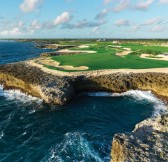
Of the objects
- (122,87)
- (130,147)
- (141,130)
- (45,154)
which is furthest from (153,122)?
(122,87)

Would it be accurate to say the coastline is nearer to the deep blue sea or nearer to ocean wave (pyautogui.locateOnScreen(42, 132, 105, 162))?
the deep blue sea

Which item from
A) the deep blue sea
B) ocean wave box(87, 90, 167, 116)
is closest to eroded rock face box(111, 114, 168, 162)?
the deep blue sea

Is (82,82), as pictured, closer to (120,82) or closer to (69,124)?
(120,82)

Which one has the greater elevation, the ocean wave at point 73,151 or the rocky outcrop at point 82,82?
the rocky outcrop at point 82,82

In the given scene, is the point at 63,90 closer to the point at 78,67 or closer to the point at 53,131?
the point at 53,131

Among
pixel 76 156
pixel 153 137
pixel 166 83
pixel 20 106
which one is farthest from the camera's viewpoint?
pixel 166 83

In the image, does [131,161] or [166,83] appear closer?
[131,161]

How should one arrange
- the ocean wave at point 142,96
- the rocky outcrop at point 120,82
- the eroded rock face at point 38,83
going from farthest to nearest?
the rocky outcrop at point 120,82
the eroded rock face at point 38,83
the ocean wave at point 142,96

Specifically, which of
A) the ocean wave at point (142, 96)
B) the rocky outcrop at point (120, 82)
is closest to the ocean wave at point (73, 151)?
the ocean wave at point (142, 96)

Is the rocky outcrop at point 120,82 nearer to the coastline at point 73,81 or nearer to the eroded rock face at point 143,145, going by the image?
the coastline at point 73,81
